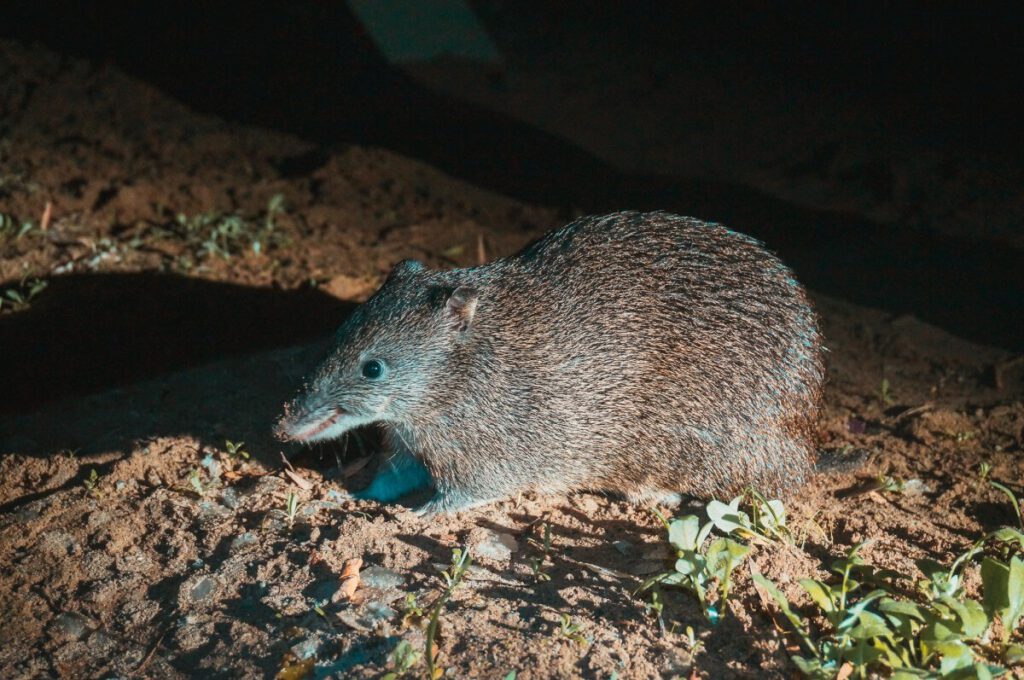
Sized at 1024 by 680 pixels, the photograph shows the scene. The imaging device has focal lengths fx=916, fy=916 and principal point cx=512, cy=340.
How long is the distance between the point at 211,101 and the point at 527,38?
440cm

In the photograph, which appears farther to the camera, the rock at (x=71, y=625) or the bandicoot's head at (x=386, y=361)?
the bandicoot's head at (x=386, y=361)

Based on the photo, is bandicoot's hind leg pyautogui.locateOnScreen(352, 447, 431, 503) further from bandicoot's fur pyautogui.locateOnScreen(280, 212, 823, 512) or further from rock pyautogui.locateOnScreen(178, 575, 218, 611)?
rock pyautogui.locateOnScreen(178, 575, 218, 611)

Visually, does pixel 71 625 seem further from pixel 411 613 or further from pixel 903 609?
pixel 903 609

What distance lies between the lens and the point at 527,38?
11.5 meters

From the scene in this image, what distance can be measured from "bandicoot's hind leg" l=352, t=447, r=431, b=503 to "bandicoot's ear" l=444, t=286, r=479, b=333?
0.69 m

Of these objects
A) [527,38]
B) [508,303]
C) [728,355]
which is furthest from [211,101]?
[728,355]

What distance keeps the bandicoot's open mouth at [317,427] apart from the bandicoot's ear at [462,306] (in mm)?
661

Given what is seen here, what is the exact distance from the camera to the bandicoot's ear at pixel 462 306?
417 centimetres

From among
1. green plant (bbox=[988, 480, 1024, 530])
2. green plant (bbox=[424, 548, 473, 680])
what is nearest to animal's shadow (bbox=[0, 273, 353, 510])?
green plant (bbox=[424, 548, 473, 680])

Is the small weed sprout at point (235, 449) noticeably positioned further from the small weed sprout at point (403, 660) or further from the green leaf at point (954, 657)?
the green leaf at point (954, 657)

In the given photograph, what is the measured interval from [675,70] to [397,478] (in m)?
7.53

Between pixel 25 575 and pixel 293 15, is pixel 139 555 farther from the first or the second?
pixel 293 15

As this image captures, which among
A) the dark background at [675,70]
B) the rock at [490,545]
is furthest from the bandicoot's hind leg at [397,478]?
the dark background at [675,70]

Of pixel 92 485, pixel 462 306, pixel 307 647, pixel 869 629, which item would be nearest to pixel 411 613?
pixel 307 647
